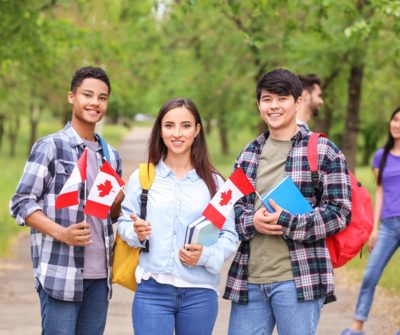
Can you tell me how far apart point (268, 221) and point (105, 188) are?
3.07ft

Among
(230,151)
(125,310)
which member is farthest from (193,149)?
(230,151)

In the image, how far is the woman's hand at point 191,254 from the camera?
2.67 meters

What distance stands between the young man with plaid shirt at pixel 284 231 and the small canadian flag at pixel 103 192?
28.7 inches

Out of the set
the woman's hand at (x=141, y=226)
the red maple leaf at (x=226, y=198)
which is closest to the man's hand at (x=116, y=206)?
the woman's hand at (x=141, y=226)

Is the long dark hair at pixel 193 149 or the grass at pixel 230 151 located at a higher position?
the grass at pixel 230 151

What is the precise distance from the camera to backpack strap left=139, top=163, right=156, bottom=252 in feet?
9.14

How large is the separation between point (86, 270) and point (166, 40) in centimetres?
1801

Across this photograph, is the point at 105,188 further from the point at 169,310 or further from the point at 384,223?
the point at 384,223

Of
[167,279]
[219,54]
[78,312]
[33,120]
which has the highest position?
[219,54]

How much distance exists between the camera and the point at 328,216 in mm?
2729

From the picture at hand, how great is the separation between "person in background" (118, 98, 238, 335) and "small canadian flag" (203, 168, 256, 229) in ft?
0.43

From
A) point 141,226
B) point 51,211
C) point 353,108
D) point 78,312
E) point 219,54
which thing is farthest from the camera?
point 219,54

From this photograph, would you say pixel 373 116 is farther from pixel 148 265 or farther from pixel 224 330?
pixel 148 265

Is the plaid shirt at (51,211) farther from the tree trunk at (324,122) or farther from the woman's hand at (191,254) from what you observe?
the tree trunk at (324,122)
